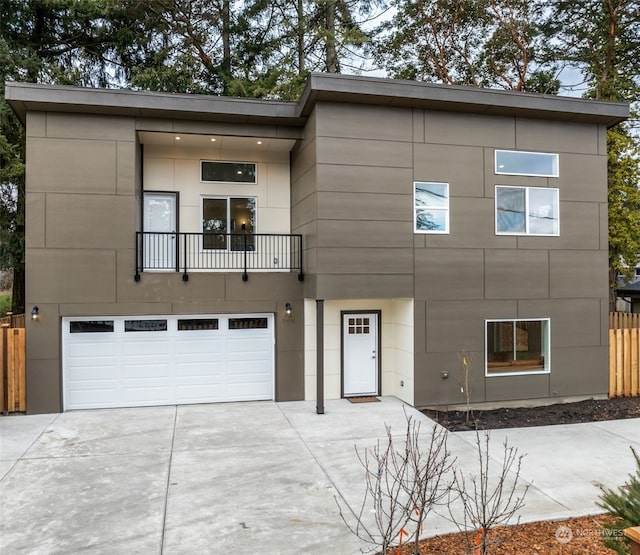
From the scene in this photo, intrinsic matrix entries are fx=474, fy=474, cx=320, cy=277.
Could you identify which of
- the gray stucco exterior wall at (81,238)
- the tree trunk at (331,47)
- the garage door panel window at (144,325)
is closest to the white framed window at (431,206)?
the gray stucco exterior wall at (81,238)

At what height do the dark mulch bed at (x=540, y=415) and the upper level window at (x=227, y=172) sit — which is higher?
the upper level window at (x=227, y=172)

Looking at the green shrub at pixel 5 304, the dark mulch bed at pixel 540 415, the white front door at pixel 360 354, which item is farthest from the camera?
the green shrub at pixel 5 304

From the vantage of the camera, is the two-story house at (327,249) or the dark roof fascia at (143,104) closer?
the dark roof fascia at (143,104)

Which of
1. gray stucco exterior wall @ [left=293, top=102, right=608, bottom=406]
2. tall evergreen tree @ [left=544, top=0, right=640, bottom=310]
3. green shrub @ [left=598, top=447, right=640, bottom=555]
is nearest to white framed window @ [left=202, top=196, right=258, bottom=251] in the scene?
gray stucco exterior wall @ [left=293, top=102, right=608, bottom=406]

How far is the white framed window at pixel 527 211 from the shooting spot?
8.90 m

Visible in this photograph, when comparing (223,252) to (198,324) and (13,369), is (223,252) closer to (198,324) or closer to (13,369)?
(198,324)

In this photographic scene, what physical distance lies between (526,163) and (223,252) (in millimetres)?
6158

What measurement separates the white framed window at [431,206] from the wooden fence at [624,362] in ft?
13.7

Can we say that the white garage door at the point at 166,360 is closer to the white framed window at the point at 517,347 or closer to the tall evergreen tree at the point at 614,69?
the white framed window at the point at 517,347

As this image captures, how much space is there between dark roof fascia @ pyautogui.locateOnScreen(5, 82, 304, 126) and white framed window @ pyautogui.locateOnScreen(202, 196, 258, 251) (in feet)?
5.52

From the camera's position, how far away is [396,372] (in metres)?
9.30

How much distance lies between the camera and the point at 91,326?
8.46 m

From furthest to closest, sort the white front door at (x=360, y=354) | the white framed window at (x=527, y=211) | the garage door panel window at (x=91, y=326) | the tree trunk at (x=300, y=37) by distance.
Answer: the tree trunk at (x=300, y=37), the white front door at (x=360, y=354), the white framed window at (x=527, y=211), the garage door panel window at (x=91, y=326)

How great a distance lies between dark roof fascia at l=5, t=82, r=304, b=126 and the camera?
25.8 feet
